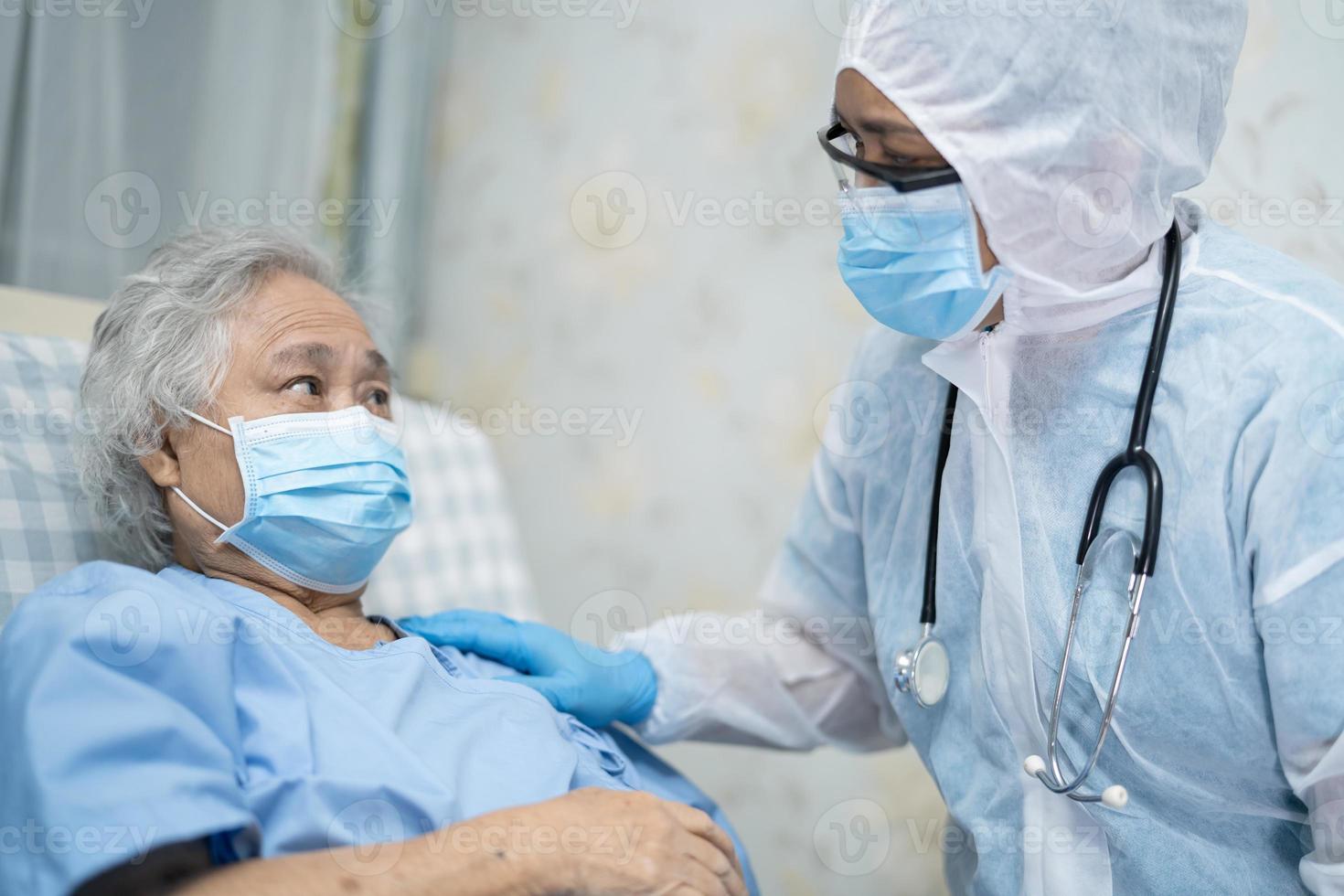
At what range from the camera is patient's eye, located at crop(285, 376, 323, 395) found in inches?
52.0


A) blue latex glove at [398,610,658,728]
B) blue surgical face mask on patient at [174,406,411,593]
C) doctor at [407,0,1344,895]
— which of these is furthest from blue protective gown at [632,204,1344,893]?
blue surgical face mask on patient at [174,406,411,593]

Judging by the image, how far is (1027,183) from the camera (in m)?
1.05

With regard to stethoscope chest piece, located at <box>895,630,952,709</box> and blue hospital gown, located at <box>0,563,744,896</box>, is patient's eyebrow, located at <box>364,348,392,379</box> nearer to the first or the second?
blue hospital gown, located at <box>0,563,744,896</box>

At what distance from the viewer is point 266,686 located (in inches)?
43.5

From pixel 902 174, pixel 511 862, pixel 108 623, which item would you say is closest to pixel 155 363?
pixel 108 623

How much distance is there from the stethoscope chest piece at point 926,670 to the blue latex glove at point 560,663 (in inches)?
15.7

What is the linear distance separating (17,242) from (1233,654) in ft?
6.24

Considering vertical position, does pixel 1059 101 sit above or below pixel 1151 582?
above

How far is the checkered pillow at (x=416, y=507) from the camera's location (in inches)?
52.5

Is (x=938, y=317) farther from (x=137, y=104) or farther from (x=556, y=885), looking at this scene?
(x=137, y=104)

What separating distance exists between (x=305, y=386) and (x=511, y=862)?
683 millimetres

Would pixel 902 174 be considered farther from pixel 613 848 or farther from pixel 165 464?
pixel 165 464

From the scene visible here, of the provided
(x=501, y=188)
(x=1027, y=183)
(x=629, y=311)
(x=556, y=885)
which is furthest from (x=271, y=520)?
(x=501, y=188)

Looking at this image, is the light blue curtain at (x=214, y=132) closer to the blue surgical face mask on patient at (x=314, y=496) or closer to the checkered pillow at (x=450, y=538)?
the checkered pillow at (x=450, y=538)
